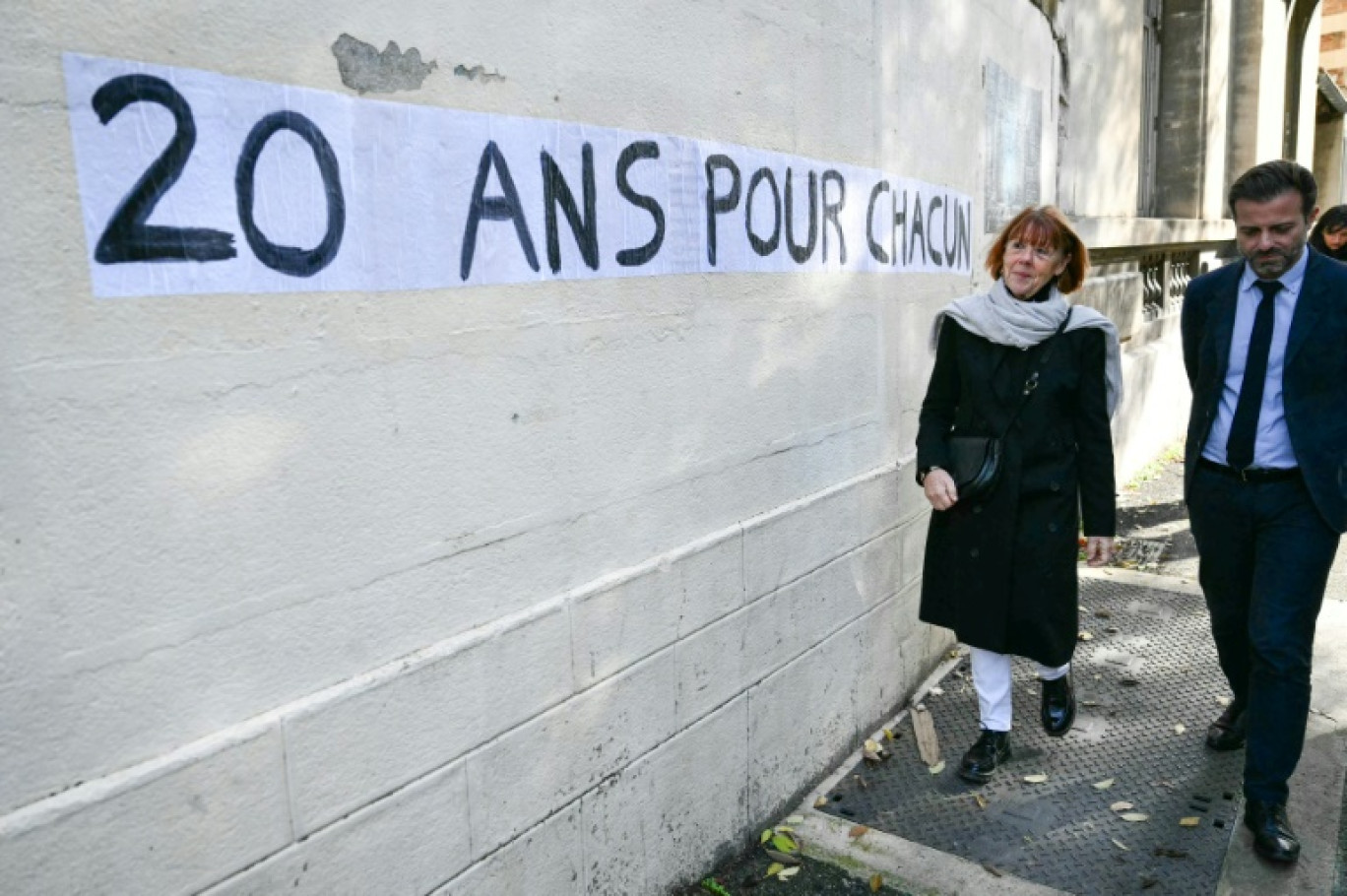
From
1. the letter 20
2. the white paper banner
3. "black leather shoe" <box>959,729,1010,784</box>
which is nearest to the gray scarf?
the white paper banner

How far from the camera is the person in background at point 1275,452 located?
10.2 ft

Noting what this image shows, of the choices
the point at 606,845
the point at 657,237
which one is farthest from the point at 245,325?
the point at 606,845

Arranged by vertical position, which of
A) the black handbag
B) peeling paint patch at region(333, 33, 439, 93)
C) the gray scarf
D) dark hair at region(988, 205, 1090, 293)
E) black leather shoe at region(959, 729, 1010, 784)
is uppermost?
peeling paint patch at region(333, 33, 439, 93)

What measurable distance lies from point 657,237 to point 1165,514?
18.4ft

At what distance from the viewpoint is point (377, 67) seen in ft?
6.55

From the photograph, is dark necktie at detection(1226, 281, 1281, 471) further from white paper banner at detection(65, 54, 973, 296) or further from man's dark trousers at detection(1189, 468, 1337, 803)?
white paper banner at detection(65, 54, 973, 296)

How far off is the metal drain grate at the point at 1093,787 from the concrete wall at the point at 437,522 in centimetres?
40

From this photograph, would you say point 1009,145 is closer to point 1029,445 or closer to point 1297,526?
point 1029,445

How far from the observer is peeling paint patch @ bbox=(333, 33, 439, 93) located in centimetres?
194

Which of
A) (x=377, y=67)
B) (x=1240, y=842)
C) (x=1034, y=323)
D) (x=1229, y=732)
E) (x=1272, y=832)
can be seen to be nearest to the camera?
(x=377, y=67)

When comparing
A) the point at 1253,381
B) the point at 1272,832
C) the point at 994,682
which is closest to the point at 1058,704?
the point at 994,682

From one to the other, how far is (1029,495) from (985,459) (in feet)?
0.64

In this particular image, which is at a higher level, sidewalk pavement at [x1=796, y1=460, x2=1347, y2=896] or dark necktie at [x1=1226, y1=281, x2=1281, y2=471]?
dark necktie at [x1=1226, y1=281, x2=1281, y2=471]

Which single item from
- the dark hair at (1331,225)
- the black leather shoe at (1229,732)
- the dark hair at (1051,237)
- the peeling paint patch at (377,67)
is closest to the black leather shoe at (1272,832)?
the black leather shoe at (1229,732)
